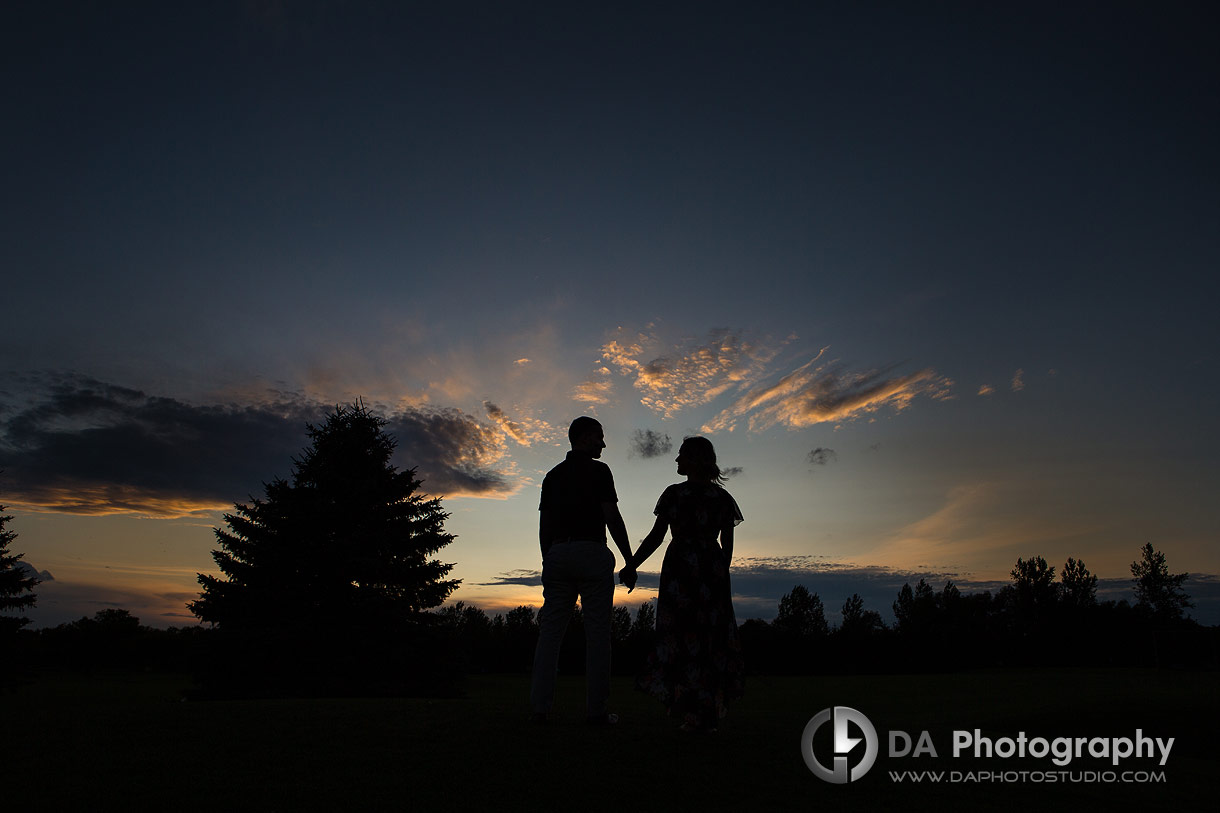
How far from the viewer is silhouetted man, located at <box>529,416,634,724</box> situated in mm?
5730

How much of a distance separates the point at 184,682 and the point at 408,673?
21.8 metres

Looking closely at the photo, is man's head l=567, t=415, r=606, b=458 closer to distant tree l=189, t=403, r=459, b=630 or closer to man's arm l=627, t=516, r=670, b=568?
man's arm l=627, t=516, r=670, b=568

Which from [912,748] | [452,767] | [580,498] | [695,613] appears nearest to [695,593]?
[695,613]

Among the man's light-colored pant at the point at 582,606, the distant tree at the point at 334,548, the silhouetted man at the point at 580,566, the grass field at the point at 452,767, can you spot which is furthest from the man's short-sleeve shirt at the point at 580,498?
the distant tree at the point at 334,548

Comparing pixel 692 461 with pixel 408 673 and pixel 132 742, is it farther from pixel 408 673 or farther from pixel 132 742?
pixel 408 673

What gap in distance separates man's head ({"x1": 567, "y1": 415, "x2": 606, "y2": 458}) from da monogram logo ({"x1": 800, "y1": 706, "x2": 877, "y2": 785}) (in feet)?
8.83

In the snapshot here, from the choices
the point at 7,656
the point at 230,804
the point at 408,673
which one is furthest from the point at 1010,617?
the point at 230,804

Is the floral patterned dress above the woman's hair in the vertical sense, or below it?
below

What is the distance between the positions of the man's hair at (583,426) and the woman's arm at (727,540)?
4.80 feet

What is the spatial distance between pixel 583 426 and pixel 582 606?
1519mm

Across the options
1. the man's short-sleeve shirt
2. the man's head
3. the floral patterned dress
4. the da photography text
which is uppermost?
the man's head

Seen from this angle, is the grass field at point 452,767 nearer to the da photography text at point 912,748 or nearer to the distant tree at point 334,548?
the da photography text at point 912,748

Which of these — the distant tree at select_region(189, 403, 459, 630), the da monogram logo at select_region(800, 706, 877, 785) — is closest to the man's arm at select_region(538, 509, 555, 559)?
the da monogram logo at select_region(800, 706, 877, 785)

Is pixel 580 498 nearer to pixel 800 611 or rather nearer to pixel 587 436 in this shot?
pixel 587 436
